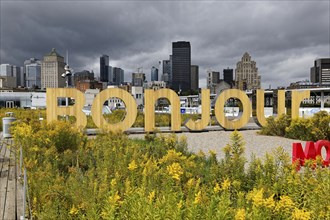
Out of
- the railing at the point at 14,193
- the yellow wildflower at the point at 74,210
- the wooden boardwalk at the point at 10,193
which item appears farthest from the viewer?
the wooden boardwalk at the point at 10,193

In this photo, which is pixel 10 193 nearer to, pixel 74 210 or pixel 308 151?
pixel 74 210

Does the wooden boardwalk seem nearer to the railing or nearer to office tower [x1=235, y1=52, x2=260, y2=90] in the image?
the railing

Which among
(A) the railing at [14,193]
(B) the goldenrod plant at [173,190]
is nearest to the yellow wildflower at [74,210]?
(B) the goldenrod plant at [173,190]

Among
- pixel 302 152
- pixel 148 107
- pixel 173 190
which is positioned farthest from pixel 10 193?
pixel 148 107

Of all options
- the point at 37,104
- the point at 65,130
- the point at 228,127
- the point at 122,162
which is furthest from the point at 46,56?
the point at 122,162

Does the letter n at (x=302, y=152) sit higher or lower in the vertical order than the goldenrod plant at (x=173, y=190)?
lower

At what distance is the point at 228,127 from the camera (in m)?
16.7

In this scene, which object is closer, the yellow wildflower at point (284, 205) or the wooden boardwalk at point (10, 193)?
the yellow wildflower at point (284, 205)

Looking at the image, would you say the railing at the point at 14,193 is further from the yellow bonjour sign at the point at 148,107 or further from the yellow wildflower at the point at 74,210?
the yellow bonjour sign at the point at 148,107

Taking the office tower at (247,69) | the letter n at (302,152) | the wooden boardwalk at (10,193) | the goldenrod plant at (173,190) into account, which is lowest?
the wooden boardwalk at (10,193)

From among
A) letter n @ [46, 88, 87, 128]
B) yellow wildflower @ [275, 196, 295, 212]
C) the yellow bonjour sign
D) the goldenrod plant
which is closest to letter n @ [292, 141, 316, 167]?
the goldenrod plant

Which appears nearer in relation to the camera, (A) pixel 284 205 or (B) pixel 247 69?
(A) pixel 284 205

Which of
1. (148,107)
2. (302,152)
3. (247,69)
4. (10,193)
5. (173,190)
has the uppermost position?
(247,69)

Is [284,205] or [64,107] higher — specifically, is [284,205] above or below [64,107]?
below
